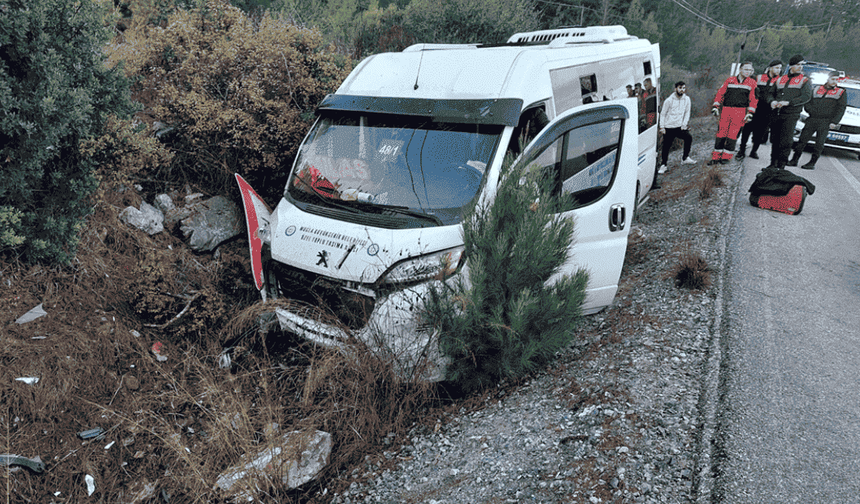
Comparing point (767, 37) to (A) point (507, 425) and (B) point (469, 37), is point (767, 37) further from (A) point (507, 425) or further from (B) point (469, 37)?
(A) point (507, 425)

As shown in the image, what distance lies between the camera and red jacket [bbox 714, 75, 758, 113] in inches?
339

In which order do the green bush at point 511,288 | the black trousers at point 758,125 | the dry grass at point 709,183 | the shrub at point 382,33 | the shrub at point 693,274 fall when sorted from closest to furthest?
the green bush at point 511,288 → the shrub at point 693,274 → the dry grass at point 709,183 → the black trousers at point 758,125 → the shrub at point 382,33

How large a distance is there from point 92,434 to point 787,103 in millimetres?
10158

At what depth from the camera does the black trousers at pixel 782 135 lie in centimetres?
813

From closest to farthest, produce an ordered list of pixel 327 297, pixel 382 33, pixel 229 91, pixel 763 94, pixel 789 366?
1. pixel 327 297
2. pixel 789 366
3. pixel 229 91
4. pixel 763 94
5. pixel 382 33

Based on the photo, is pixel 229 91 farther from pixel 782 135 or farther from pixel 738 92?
pixel 782 135

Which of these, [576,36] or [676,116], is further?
[676,116]

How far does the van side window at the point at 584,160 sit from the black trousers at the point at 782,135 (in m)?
5.77

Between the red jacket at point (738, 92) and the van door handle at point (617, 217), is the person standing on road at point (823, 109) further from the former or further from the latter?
the van door handle at point (617, 217)

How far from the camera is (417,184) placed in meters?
3.83

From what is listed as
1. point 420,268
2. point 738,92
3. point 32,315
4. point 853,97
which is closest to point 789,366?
point 420,268

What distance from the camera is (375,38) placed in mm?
17188

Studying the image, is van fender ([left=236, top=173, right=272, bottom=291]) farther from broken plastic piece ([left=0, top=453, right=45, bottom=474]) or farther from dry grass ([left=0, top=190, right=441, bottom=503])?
broken plastic piece ([left=0, top=453, right=45, bottom=474])

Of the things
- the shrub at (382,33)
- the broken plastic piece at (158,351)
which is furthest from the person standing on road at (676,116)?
the broken plastic piece at (158,351)
